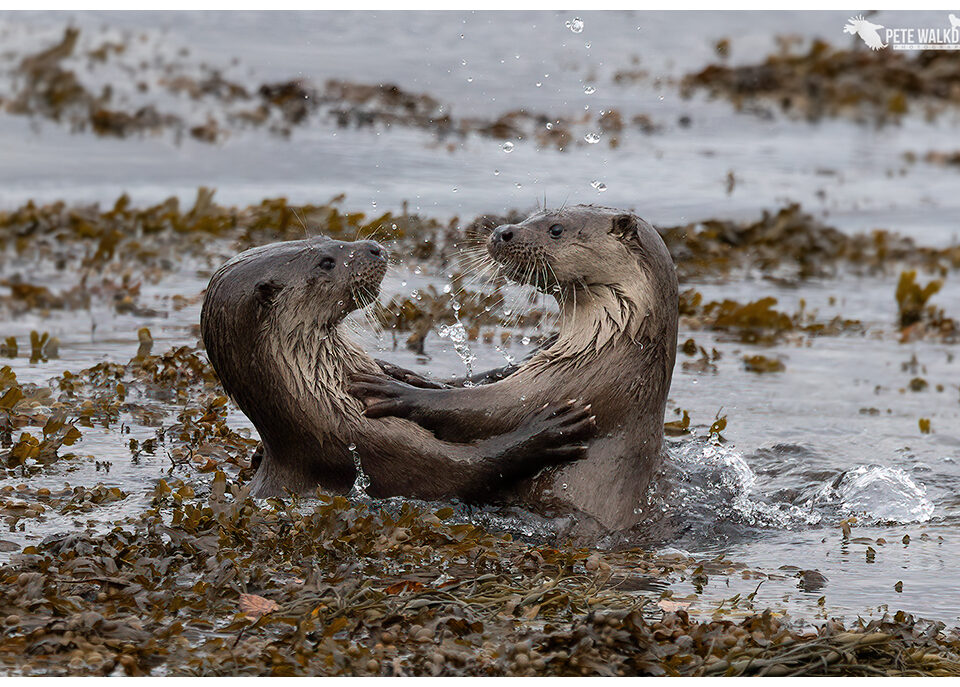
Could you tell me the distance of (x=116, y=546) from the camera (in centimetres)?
494

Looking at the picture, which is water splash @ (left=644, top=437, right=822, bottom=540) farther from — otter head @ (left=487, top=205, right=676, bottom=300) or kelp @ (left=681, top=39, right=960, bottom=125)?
kelp @ (left=681, top=39, right=960, bottom=125)

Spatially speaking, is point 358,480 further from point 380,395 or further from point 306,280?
point 306,280

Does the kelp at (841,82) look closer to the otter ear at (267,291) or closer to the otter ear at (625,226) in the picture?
the otter ear at (625,226)

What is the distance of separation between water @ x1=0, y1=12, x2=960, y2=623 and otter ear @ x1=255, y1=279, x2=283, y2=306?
821mm

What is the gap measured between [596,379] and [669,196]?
8412 mm

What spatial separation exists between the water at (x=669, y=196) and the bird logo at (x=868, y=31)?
100 centimetres

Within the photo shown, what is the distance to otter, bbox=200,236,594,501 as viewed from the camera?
5.41 meters

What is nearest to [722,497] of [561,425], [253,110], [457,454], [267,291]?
[561,425]

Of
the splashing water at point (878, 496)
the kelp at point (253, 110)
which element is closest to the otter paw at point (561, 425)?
the splashing water at point (878, 496)

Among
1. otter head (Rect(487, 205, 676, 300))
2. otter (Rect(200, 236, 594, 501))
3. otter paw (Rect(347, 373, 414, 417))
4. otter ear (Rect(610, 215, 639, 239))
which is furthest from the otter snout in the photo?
otter paw (Rect(347, 373, 414, 417))

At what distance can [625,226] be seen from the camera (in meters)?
5.66

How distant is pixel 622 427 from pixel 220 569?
1723mm
